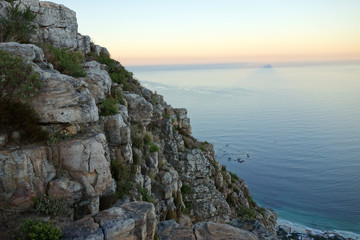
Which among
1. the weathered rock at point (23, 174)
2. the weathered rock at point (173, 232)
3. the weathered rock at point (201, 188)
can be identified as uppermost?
the weathered rock at point (23, 174)

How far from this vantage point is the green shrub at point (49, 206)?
8617 mm

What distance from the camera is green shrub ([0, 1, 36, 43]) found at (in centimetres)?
1479

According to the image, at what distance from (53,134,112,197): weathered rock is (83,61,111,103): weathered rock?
439cm

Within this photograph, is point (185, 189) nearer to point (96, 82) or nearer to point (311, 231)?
point (96, 82)

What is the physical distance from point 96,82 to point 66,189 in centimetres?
741

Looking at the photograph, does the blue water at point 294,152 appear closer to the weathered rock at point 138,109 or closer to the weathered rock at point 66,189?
the weathered rock at point 138,109

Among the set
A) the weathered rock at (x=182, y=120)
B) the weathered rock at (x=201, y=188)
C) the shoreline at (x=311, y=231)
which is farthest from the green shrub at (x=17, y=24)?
the shoreline at (x=311, y=231)

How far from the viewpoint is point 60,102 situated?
33.8ft

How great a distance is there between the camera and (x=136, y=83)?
2280 cm

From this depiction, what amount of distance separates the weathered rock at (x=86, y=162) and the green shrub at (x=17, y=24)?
8.31 m

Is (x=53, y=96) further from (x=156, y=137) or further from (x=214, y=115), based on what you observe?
(x=214, y=115)

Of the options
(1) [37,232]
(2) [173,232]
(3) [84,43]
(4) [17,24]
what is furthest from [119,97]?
(1) [37,232]

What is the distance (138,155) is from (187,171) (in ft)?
26.4

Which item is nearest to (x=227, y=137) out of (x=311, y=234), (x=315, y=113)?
(x=311, y=234)
